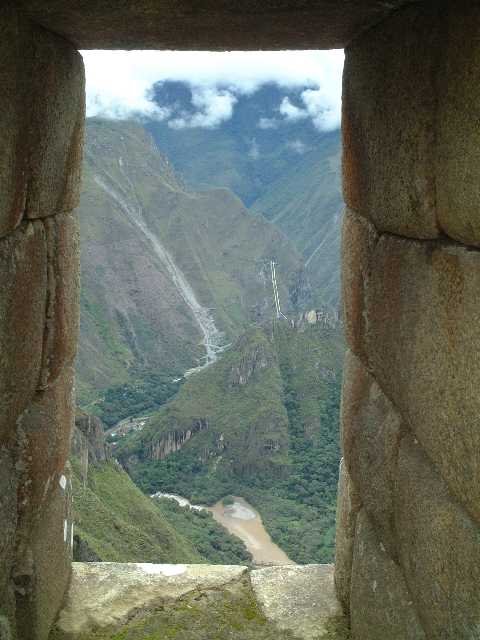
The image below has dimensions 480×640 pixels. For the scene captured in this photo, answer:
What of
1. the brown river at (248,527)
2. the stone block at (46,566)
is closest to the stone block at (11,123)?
the stone block at (46,566)

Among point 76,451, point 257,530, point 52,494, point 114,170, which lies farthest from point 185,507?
point 114,170

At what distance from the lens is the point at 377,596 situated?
7.52 ft

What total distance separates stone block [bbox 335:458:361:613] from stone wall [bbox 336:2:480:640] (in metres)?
0.02

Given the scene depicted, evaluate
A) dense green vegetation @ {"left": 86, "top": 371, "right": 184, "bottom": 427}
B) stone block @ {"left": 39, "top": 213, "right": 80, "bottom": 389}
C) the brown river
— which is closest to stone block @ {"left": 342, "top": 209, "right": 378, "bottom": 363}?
stone block @ {"left": 39, "top": 213, "right": 80, "bottom": 389}

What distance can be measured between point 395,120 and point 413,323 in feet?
1.87

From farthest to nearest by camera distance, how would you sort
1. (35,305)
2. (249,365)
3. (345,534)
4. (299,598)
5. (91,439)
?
1. (249,365)
2. (91,439)
3. (299,598)
4. (345,534)
5. (35,305)

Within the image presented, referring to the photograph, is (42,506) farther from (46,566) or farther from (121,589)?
(121,589)

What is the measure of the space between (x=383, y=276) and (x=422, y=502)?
27.2 inches

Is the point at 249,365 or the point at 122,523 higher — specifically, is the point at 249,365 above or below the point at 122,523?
below

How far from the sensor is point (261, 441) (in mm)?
62094

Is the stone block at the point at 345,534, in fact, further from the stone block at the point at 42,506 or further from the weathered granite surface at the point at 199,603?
the stone block at the point at 42,506

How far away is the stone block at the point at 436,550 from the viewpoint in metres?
1.53

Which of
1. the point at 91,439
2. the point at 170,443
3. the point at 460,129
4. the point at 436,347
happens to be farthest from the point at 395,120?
the point at 170,443

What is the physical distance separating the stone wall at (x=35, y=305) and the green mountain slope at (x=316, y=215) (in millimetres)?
124922
